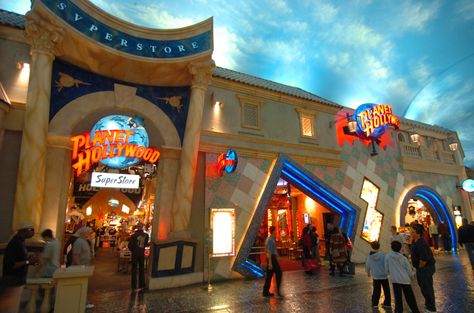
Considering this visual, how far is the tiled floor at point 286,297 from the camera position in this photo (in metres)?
6.40

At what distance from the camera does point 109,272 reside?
36.3ft

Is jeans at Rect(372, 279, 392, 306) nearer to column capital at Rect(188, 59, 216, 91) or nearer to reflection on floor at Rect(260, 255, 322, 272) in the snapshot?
reflection on floor at Rect(260, 255, 322, 272)

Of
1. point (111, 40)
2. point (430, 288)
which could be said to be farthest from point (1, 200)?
point (430, 288)

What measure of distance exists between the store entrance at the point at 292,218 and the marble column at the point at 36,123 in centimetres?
1025

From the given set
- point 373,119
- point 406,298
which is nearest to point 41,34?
point 406,298

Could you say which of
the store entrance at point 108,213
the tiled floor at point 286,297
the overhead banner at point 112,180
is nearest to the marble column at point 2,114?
the overhead banner at point 112,180

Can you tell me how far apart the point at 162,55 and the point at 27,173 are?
5400 mm

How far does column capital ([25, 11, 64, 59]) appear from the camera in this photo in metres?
7.72

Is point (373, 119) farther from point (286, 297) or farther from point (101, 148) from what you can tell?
point (101, 148)

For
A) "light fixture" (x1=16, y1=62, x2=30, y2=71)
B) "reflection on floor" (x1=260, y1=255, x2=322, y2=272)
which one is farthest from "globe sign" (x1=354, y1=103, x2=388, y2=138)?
"light fixture" (x1=16, y1=62, x2=30, y2=71)

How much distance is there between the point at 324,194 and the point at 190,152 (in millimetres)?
7122

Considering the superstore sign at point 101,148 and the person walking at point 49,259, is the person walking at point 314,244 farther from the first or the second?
the person walking at point 49,259

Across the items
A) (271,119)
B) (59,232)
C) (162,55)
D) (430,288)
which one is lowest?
(430,288)

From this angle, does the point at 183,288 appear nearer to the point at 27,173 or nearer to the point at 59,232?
the point at 59,232
